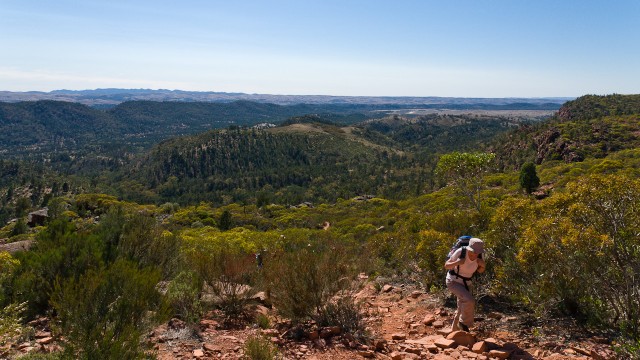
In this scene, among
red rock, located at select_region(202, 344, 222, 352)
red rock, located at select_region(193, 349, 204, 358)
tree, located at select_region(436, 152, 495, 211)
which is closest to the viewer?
red rock, located at select_region(193, 349, 204, 358)

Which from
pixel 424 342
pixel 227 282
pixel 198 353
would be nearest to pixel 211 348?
pixel 198 353

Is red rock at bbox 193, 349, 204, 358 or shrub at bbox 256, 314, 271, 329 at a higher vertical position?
red rock at bbox 193, 349, 204, 358

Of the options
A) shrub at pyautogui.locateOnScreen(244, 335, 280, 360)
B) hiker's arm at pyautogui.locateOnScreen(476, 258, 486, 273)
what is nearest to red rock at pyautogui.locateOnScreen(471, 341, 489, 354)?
hiker's arm at pyautogui.locateOnScreen(476, 258, 486, 273)

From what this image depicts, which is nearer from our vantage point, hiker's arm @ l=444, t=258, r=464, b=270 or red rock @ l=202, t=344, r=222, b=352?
red rock @ l=202, t=344, r=222, b=352

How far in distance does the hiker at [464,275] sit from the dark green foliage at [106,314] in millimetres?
4568

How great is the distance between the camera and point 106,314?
192 inches

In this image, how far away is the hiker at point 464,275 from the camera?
6074mm

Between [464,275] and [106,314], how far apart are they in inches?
205

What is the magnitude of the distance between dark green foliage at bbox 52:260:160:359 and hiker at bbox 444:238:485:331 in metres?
4.57

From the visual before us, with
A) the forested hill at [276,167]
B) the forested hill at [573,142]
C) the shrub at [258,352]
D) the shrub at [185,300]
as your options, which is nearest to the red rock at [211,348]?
the shrub at [258,352]

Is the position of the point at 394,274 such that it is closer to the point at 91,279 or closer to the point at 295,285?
the point at 295,285

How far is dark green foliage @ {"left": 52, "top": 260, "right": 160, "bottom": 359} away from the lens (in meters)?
4.35

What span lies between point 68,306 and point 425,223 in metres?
9.75

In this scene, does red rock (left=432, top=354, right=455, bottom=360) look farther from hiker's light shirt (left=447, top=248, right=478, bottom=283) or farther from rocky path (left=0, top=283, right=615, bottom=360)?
hiker's light shirt (left=447, top=248, right=478, bottom=283)
